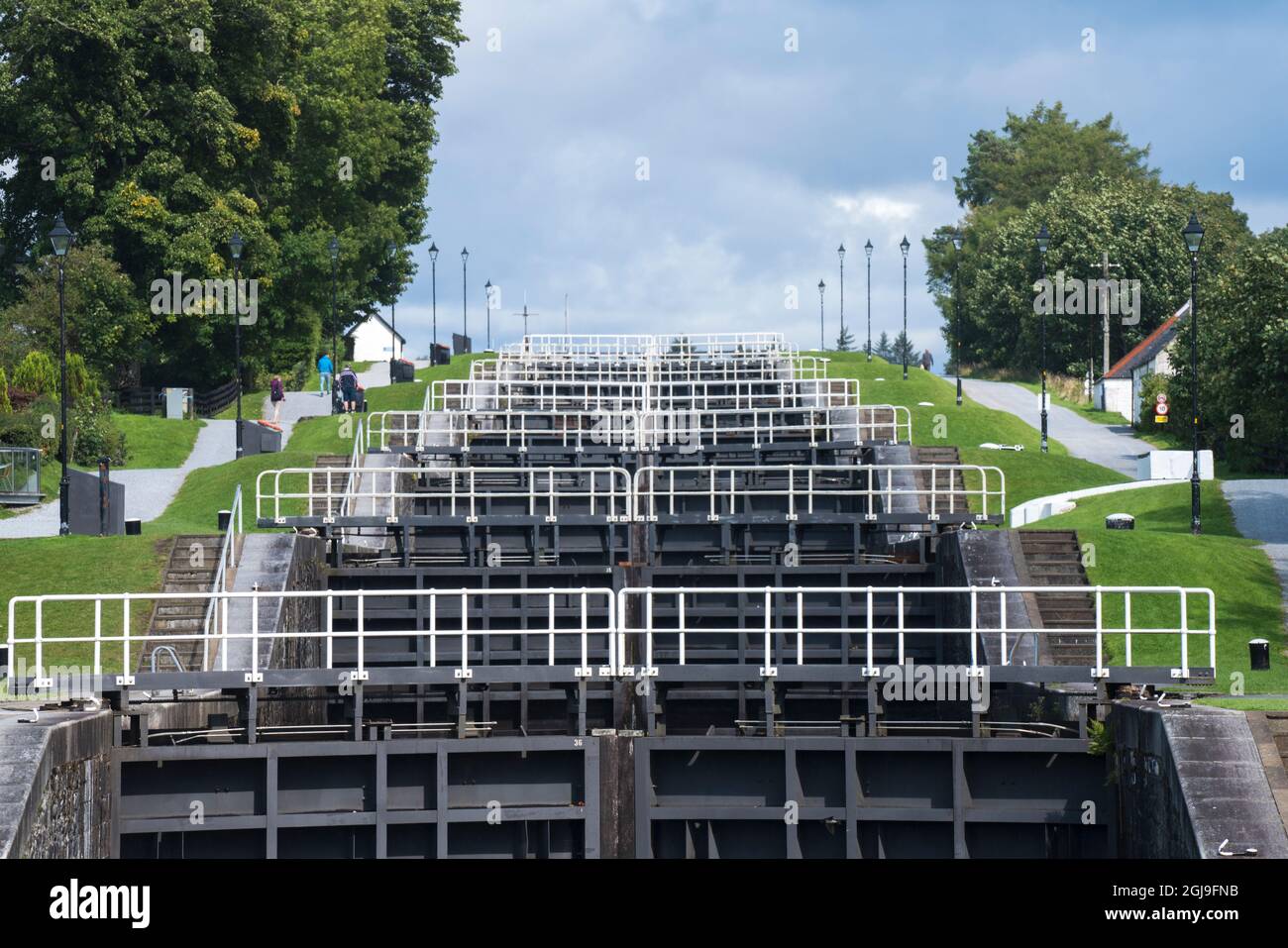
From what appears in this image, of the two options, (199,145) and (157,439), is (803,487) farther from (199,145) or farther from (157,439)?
(199,145)

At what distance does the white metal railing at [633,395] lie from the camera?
48.5 m

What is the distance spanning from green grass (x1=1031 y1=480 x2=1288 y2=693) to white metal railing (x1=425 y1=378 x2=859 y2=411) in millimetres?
13716

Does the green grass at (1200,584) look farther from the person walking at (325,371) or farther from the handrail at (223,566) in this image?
the person walking at (325,371)

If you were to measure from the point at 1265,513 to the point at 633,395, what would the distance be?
18.6 metres

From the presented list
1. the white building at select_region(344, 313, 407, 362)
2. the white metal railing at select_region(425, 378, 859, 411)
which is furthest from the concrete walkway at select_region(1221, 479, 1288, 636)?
the white building at select_region(344, 313, 407, 362)

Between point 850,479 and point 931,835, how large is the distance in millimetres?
16385

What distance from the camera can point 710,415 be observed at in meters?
48.7

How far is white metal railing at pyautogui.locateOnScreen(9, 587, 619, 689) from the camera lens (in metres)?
22.8

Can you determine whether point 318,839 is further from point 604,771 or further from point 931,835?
point 931,835

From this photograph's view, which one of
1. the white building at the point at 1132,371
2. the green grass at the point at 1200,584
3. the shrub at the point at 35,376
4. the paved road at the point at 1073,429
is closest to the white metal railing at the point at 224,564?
the green grass at the point at 1200,584

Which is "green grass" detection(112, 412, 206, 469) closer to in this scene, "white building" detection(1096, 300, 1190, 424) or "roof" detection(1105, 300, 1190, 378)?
"white building" detection(1096, 300, 1190, 424)

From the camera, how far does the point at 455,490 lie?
38.7m
